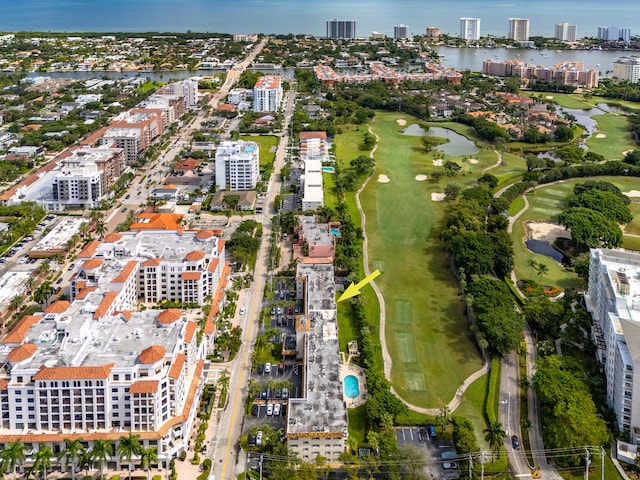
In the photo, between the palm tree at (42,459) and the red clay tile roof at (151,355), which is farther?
the red clay tile roof at (151,355)

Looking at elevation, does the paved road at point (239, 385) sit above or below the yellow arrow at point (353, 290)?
below

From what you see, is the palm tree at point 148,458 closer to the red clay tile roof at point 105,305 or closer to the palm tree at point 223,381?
the palm tree at point 223,381

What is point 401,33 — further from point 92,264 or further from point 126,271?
point 92,264

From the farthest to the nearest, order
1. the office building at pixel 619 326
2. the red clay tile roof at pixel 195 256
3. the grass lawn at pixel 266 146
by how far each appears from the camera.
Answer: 1. the grass lawn at pixel 266 146
2. the red clay tile roof at pixel 195 256
3. the office building at pixel 619 326

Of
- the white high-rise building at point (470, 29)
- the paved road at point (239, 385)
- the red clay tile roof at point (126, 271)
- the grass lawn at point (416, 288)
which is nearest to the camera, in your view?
the paved road at point (239, 385)

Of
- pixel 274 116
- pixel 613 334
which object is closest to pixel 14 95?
pixel 274 116

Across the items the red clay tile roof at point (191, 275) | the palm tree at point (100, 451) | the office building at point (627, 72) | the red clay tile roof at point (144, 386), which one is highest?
the office building at point (627, 72)

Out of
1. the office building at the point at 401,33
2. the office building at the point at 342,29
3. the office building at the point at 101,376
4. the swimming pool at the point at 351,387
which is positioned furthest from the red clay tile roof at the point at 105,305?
the office building at the point at 401,33
